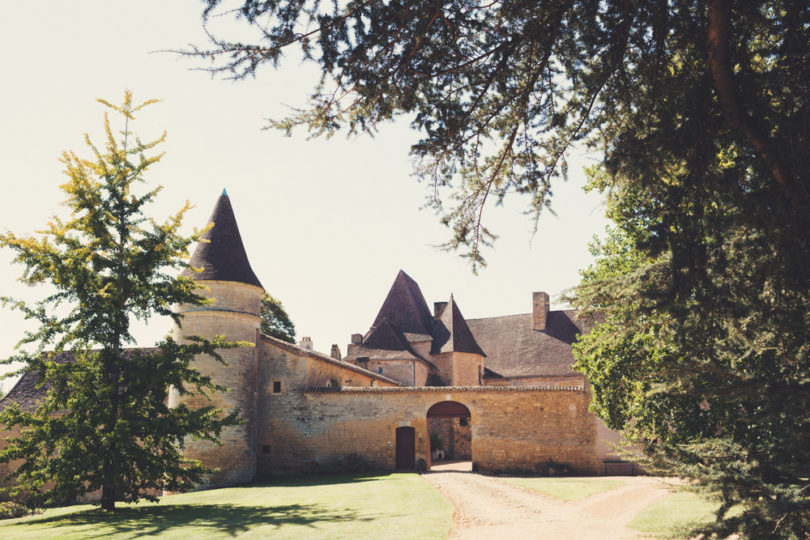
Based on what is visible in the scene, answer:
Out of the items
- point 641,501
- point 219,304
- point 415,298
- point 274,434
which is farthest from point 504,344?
point 641,501

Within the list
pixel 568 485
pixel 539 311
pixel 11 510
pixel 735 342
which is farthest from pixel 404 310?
pixel 735 342

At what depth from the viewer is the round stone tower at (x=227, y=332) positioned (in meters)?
22.0

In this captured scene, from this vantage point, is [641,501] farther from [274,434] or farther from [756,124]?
[274,434]

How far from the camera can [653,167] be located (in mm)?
5543

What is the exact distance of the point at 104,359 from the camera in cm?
1445

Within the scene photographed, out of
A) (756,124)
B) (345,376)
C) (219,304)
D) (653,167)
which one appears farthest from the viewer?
(345,376)

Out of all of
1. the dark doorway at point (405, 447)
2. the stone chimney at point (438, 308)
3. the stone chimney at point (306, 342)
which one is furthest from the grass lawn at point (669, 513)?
the stone chimney at point (438, 308)

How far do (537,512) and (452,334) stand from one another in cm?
2505

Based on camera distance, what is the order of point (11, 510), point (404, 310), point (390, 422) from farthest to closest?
point (404, 310), point (390, 422), point (11, 510)

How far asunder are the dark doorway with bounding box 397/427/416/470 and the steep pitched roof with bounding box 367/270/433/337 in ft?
45.2

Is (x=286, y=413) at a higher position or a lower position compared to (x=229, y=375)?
lower

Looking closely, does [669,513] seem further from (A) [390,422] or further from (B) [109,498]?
(A) [390,422]

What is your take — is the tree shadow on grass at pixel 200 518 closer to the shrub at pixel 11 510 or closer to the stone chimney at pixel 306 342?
the shrub at pixel 11 510

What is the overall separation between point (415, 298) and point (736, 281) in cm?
3564
